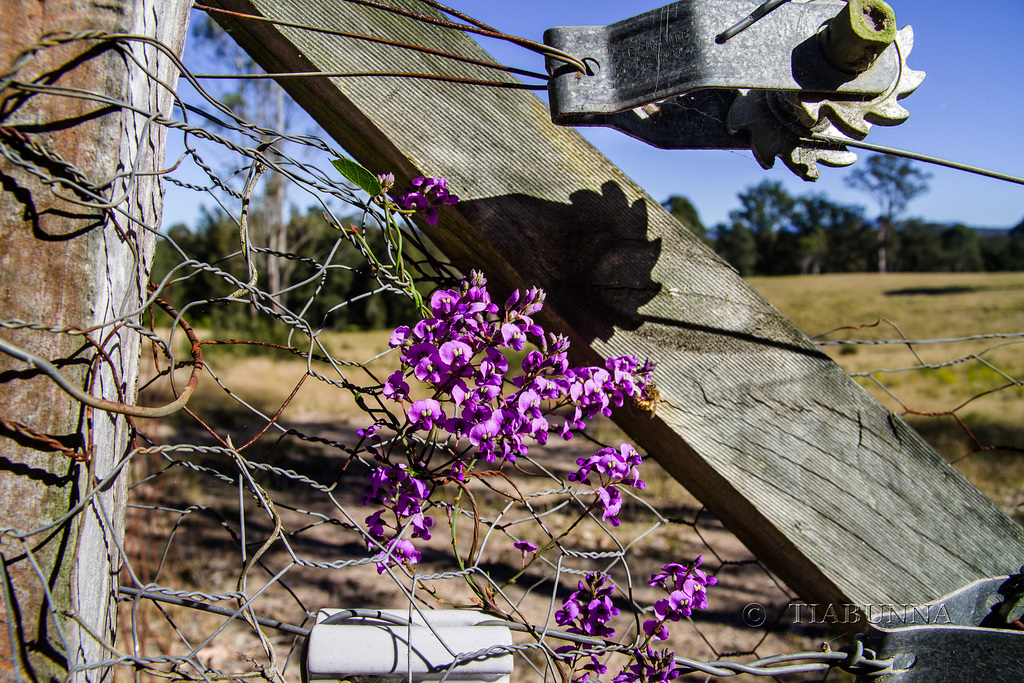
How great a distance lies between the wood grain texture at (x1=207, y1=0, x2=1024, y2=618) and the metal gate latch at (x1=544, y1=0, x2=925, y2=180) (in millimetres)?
171

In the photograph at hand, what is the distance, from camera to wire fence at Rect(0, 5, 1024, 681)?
635 mm

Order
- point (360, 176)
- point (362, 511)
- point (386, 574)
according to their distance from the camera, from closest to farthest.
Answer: point (360, 176), point (386, 574), point (362, 511)

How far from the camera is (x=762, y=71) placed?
2.23 ft

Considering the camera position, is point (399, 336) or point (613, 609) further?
point (613, 609)

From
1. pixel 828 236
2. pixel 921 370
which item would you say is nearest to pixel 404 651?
pixel 921 370

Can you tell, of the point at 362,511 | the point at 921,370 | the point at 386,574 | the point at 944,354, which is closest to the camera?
the point at 386,574

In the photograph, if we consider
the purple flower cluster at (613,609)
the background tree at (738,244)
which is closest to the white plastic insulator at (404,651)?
the purple flower cluster at (613,609)

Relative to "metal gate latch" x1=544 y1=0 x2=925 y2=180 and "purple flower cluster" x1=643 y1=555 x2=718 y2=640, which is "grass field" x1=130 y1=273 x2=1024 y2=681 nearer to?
"purple flower cluster" x1=643 y1=555 x2=718 y2=640

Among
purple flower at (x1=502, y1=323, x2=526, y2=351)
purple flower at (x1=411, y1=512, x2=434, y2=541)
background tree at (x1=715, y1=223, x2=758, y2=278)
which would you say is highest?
background tree at (x1=715, y1=223, x2=758, y2=278)

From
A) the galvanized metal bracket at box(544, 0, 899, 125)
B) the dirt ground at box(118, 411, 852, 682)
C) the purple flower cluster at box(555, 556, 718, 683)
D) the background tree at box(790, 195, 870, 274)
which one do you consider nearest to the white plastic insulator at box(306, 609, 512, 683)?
the purple flower cluster at box(555, 556, 718, 683)

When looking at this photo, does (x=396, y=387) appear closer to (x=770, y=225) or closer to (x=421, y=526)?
(x=421, y=526)

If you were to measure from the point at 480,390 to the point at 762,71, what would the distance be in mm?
526

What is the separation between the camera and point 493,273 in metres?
0.93

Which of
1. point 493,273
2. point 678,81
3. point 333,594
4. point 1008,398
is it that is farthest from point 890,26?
point 1008,398
